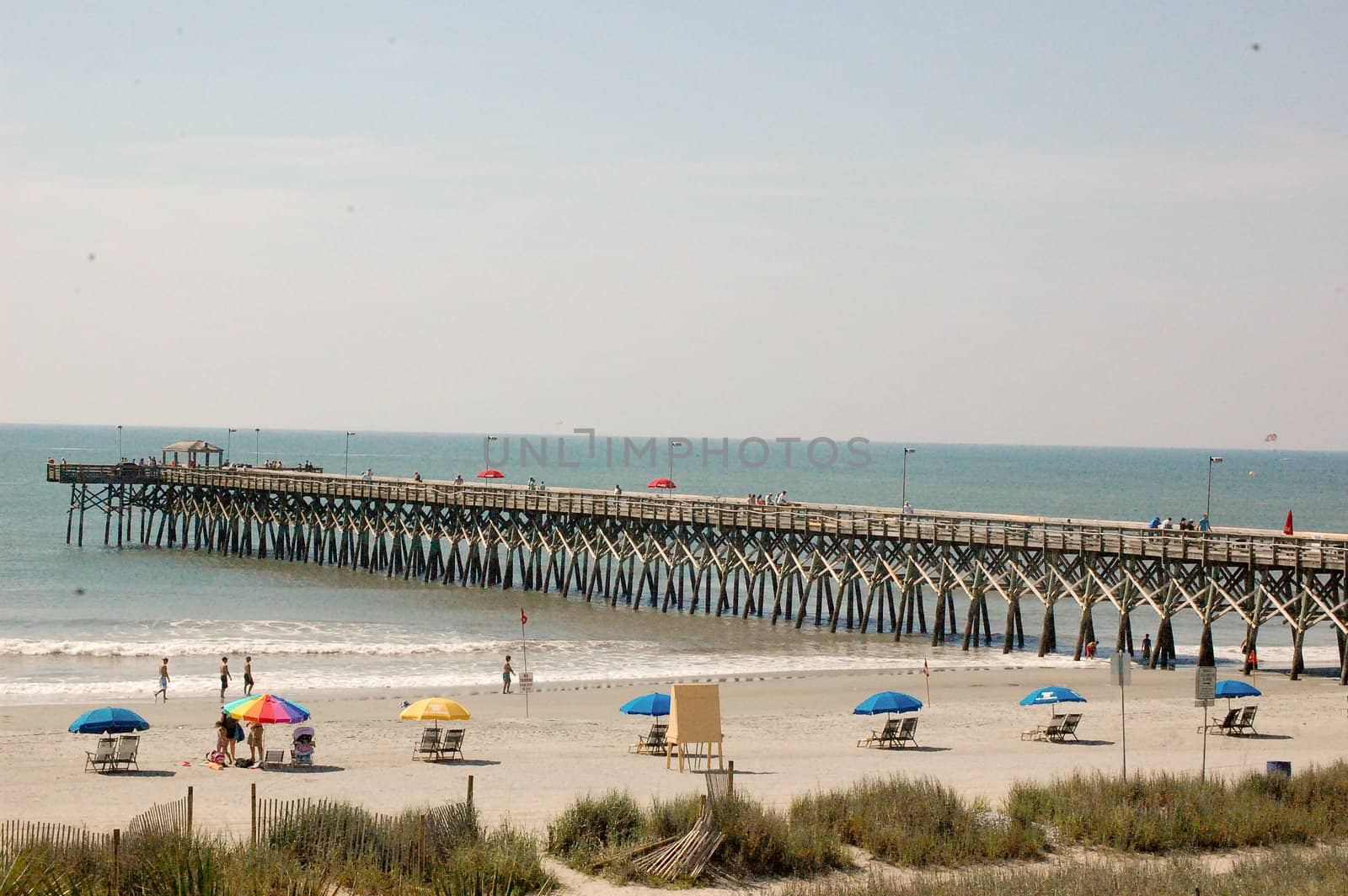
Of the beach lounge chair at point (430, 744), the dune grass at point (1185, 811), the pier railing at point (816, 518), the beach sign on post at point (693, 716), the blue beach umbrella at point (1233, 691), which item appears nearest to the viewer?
the dune grass at point (1185, 811)

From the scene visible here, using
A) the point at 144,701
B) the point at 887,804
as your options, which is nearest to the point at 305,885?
the point at 887,804

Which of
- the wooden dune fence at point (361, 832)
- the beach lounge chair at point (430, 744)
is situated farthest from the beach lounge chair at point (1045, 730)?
the wooden dune fence at point (361, 832)

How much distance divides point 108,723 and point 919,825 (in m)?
12.9

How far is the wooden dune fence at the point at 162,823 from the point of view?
14.0 metres

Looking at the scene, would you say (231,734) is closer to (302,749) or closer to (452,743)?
(302,749)

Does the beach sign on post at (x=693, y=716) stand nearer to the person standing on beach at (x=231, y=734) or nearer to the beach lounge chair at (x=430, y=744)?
the beach lounge chair at (x=430, y=744)

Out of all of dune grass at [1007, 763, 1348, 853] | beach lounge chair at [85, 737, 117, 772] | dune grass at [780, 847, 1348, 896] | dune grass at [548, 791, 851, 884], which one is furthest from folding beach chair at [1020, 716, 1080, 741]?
beach lounge chair at [85, 737, 117, 772]

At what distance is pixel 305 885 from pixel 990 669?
2450 cm

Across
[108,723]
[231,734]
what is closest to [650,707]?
[231,734]

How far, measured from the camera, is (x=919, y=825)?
1645 centimetres

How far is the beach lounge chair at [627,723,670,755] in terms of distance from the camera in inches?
933

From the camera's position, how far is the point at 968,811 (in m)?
17.0

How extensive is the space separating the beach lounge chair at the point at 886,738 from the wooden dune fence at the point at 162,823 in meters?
11.9

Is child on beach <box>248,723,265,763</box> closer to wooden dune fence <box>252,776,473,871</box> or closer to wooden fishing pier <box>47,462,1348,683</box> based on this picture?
wooden dune fence <box>252,776,473,871</box>
